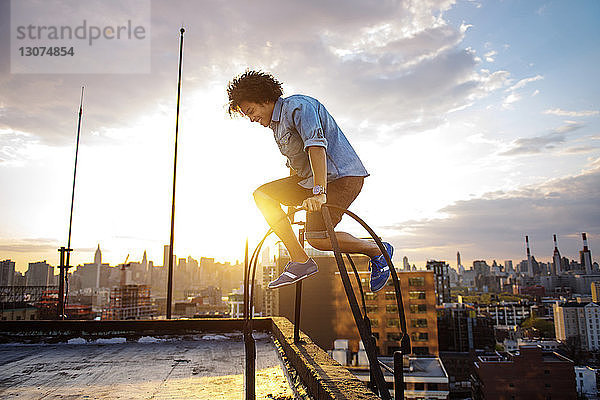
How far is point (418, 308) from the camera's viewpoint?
24.6 meters

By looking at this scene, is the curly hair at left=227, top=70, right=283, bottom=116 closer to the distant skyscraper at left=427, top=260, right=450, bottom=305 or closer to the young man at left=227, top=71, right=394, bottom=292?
the young man at left=227, top=71, right=394, bottom=292

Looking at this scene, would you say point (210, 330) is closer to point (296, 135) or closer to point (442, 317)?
point (296, 135)

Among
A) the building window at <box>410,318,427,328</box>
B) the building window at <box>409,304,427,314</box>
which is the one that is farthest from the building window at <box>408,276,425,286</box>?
the building window at <box>410,318,427,328</box>

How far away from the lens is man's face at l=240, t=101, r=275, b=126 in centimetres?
154

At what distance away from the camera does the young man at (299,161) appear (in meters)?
1.35

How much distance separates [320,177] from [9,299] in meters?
15.5

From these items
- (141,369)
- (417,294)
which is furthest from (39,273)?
(141,369)

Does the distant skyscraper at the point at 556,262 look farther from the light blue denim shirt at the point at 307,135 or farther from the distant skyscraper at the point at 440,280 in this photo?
the light blue denim shirt at the point at 307,135

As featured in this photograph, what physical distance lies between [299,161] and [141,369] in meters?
1.26

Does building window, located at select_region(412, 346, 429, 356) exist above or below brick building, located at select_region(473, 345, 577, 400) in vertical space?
above

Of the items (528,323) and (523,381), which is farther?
(528,323)

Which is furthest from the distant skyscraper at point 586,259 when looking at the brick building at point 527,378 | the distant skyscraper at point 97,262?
the distant skyscraper at point 97,262

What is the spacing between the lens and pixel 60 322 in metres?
2.74

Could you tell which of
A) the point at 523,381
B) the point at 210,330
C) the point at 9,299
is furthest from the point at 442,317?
the point at 210,330
